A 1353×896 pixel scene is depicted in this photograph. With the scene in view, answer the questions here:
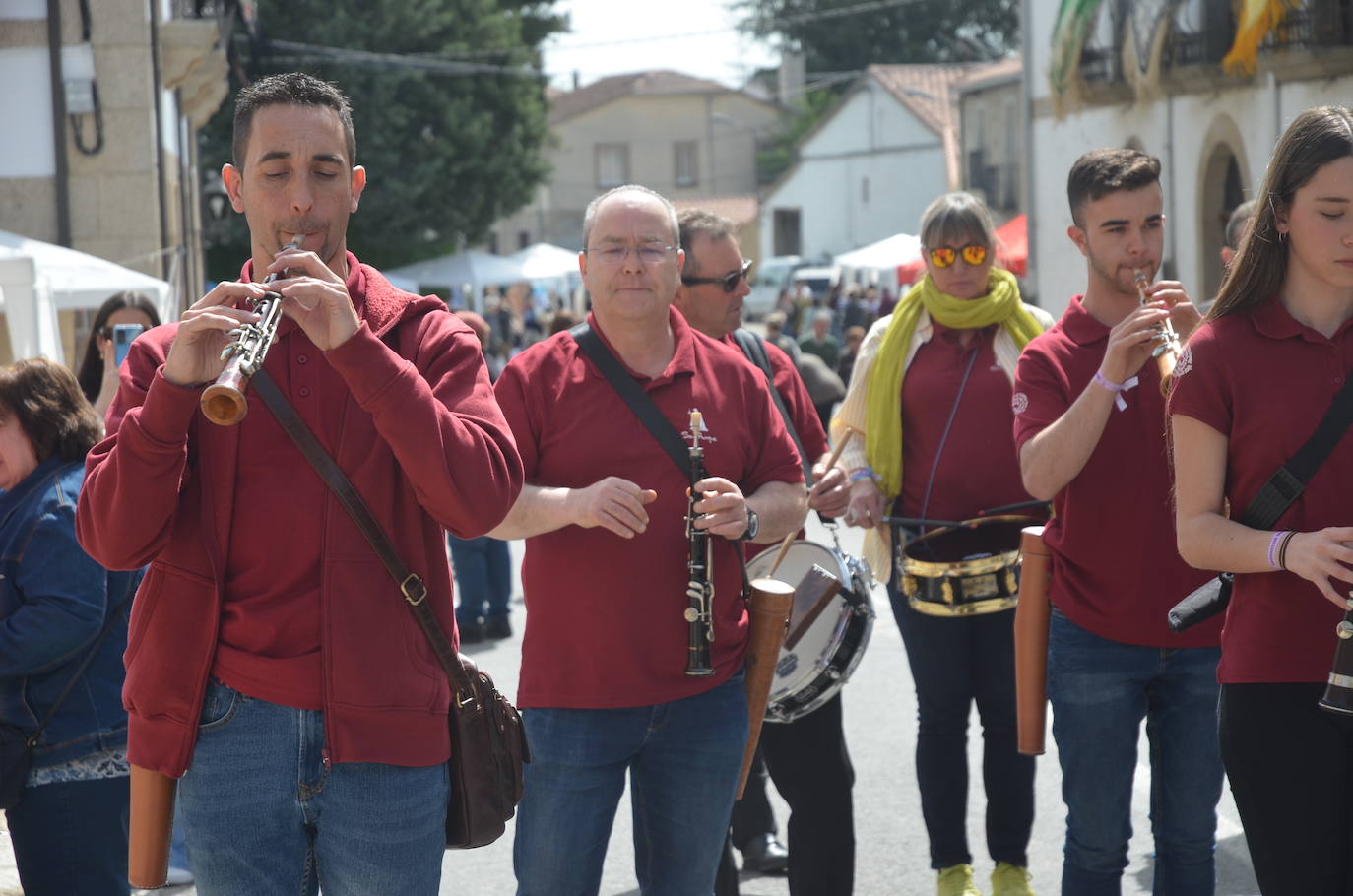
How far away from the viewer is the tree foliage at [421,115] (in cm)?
3438

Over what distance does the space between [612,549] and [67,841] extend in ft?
5.30

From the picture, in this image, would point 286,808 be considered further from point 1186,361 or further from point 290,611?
point 1186,361

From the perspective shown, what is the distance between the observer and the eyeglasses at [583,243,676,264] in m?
3.94

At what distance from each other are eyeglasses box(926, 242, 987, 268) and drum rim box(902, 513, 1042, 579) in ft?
2.72

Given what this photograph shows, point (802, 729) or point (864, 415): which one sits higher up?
point (864, 415)

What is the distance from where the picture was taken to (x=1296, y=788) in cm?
309

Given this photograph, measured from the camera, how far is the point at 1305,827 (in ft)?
10.1

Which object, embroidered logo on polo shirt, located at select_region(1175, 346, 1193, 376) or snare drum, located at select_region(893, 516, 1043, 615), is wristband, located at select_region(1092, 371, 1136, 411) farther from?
snare drum, located at select_region(893, 516, 1043, 615)

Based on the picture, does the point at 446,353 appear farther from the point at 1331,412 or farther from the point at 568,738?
the point at 1331,412

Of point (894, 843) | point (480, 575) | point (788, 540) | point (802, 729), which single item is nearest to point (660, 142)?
point (480, 575)

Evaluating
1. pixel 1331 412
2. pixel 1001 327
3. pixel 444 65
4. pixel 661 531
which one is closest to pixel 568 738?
pixel 661 531

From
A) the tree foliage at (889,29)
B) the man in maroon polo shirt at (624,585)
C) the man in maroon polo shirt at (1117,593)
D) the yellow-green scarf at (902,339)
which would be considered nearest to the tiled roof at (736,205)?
the tree foliage at (889,29)

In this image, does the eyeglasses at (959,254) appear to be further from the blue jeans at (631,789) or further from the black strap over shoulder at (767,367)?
the blue jeans at (631,789)

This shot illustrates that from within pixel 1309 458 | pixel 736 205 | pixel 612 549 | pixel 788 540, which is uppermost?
pixel 736 205
